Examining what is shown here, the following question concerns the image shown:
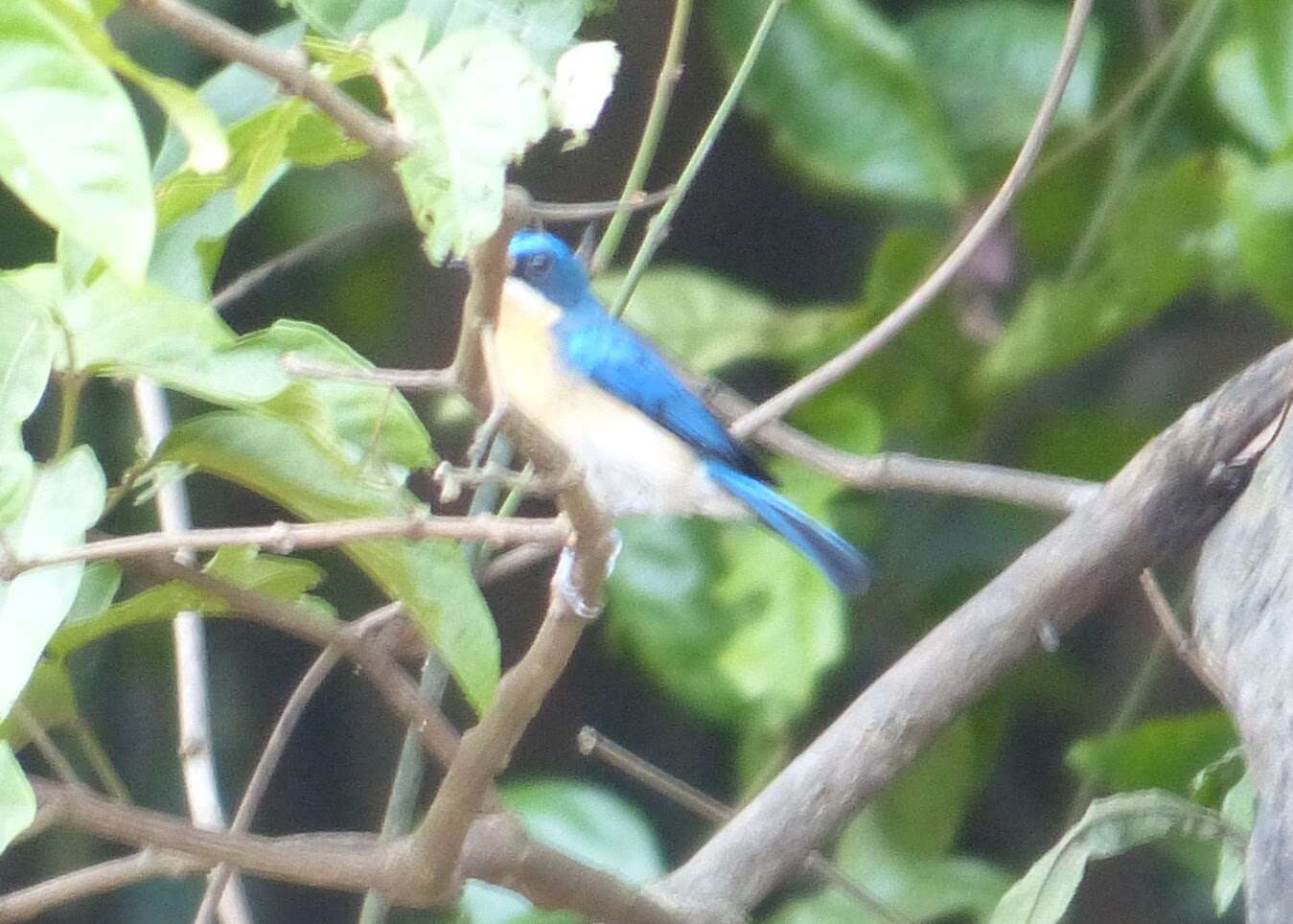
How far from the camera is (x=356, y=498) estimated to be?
98 centimetres

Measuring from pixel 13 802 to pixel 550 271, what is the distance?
3.01 feet

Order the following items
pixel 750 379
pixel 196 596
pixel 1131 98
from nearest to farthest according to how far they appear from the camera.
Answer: pixel 196 596 → pixel 1131 98 → pixel 750 379

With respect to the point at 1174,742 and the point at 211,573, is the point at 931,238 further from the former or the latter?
the point at 211,573

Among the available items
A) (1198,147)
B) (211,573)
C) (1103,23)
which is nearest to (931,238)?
(1198,147)

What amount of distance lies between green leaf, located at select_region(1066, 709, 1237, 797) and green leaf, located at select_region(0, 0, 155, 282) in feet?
3.97

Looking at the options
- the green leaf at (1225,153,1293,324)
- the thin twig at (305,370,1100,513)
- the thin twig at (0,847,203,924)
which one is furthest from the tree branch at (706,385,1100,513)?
the thin twig at (0,847,203,924)

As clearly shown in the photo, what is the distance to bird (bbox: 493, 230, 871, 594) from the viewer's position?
164 cm

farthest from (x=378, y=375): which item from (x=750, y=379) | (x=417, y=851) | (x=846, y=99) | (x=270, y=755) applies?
(x=750, y=379)

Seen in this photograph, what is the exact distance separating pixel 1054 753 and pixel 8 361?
5.71 feet

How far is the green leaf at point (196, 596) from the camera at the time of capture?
1.02 meters

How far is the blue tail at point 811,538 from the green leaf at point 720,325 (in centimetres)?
17

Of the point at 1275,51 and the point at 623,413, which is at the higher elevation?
the point at 1275,51

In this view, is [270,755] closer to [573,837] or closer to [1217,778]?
[573,837]

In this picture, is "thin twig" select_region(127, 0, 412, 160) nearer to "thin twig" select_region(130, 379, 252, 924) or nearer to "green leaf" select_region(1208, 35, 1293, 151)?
"thin twig" select_region(130, 379, 252, 924)
